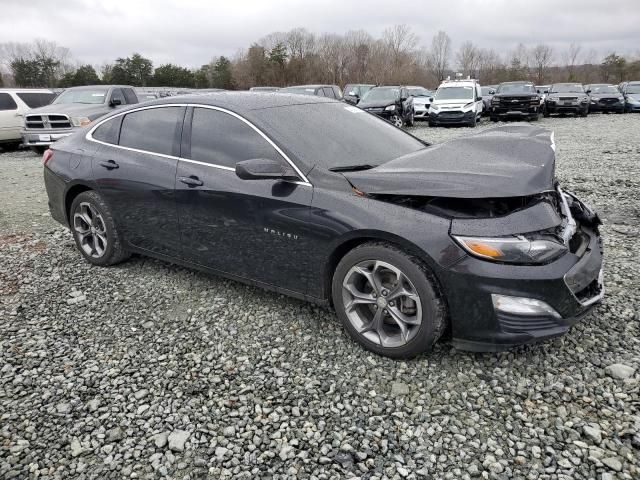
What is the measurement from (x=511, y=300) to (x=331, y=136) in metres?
1.74

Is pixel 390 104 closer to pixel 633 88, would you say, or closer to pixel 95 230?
pixel 95 230

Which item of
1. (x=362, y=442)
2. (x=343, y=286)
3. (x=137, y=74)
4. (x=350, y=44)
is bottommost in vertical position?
(x=362, y=442)

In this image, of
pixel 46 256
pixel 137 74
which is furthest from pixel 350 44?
pixel 46 256

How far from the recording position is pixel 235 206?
3.41 metres

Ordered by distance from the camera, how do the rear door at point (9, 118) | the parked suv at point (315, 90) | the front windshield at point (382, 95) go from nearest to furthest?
the rear door at point (9, 118) < the parked suv at point (315, 90) < the front windshield at point (382, 95)

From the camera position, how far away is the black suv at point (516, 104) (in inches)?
768

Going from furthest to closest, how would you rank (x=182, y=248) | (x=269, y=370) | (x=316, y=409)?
1. (x=182, y=248)
2. (x=269, y=370)
3. (x=316, y=409)

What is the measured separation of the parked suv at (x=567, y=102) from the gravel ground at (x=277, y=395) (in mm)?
20368

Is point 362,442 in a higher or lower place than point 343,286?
lower

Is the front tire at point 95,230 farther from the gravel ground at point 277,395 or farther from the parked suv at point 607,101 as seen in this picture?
the parked suv at point 607,101

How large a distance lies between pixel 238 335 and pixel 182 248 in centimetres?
96

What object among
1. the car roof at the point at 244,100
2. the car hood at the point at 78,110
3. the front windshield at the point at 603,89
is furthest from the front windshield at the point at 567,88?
the car roof at the point at 244,100

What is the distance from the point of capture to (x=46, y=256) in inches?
195

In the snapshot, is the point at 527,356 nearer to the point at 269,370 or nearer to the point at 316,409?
the point at 316,409
